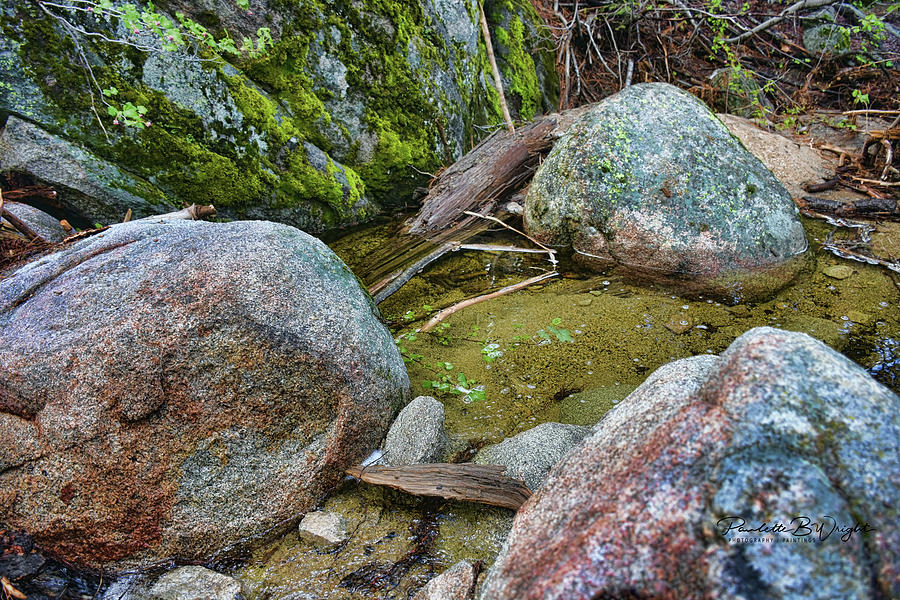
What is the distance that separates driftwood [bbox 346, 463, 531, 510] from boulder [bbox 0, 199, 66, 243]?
8.92 feet

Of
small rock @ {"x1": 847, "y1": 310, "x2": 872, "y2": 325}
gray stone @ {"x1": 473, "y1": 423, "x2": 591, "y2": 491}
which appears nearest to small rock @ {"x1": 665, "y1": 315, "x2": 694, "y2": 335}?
small rock @ {"x1": 847, "y1": 310, "x2": 872, "y2": 325}

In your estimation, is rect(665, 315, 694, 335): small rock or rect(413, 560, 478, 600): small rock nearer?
rect(413, 560, 478, 600): small rock

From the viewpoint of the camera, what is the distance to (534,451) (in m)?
2.36

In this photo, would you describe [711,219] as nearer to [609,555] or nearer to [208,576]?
[609,555]

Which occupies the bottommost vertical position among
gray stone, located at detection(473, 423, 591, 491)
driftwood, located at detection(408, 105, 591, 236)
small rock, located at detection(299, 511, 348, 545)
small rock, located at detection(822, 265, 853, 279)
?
small rock, located at detection(822, 265, 853, 279)

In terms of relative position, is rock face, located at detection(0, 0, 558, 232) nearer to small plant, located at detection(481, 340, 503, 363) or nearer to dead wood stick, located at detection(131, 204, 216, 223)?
dead wood stick, located at detection(131, 204, 216, 223)

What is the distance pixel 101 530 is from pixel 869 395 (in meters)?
2.69

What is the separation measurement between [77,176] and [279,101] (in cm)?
170

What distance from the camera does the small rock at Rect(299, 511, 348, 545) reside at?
2143 millimetres

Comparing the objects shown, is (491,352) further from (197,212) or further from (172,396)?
(197,212)

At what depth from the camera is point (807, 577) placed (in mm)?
1109

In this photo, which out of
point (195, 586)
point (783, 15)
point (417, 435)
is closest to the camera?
point (195, 586)

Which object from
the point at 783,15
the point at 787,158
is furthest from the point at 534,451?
the point at 783,15

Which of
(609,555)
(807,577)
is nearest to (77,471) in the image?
(609,555)
